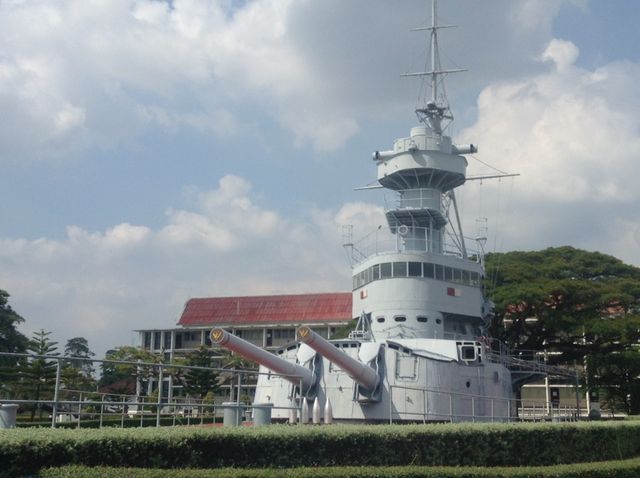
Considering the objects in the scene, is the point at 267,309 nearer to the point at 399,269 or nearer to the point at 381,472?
the point at 399,269

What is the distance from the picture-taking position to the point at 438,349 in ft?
81.2

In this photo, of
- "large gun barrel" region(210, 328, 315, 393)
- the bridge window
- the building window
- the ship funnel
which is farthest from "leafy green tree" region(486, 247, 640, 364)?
"large gun barrel" region(210, 328, 315, 393)

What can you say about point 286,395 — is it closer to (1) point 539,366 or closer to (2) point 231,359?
(1) point 539,366

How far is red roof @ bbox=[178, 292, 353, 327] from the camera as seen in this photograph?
8444 centimetres

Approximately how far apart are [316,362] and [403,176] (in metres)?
11.9

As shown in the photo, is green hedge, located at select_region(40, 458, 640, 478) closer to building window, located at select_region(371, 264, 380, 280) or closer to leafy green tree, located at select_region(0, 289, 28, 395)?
building window, located at select_region(371, 264, 380, 280)

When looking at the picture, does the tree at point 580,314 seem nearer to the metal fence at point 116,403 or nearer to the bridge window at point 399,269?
the bridge window at point 399,269

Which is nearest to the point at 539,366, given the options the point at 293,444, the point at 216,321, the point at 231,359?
the point at 293,444

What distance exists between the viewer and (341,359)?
20.3 meters

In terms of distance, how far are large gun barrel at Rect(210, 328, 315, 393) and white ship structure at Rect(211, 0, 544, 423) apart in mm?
38

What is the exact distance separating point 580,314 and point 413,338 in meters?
16.3

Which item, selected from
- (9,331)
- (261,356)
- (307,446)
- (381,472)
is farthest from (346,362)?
(9,331)

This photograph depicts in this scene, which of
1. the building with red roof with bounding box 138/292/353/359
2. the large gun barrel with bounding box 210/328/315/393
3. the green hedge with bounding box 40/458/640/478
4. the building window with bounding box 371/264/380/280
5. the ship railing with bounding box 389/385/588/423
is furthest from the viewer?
the building with red roof with bounding box 138/292/353/359

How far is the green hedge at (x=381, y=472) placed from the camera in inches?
360
